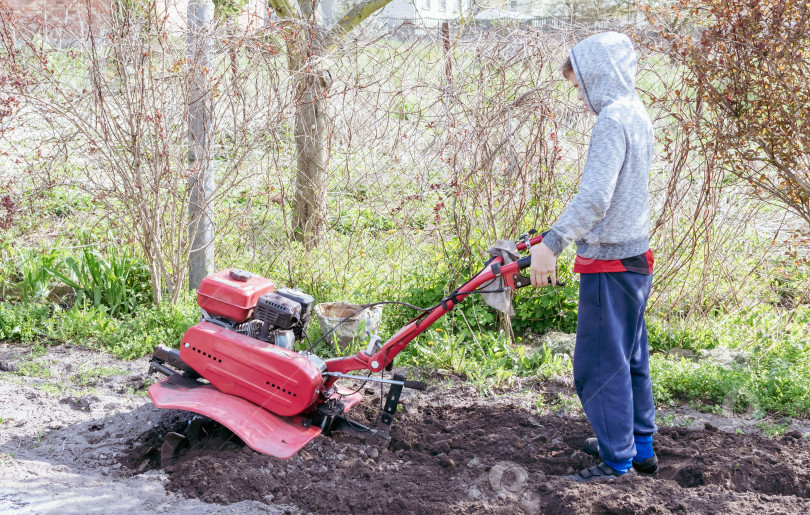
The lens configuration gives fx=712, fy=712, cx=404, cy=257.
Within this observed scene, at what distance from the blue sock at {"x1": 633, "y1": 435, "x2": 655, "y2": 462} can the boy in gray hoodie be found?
0.04 ft

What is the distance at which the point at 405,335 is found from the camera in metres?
3.50

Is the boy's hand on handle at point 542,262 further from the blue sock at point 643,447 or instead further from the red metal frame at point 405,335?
the blue sock at point 643,447

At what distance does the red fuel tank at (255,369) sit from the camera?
3500mm

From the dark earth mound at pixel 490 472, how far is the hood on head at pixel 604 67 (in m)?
1.67

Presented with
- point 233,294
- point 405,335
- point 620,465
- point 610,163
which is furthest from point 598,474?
point 233,294

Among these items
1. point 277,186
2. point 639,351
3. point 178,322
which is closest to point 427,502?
point 639,351

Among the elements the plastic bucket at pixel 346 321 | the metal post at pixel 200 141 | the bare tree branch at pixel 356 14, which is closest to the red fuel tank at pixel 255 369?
the plastic bucket at pixel 346 321

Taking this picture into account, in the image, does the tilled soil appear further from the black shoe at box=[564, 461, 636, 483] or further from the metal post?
the metal post

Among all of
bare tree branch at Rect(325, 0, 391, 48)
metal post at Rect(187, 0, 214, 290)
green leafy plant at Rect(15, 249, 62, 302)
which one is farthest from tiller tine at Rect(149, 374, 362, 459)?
bare tree branch at Rect(325, 0, 391, 48)

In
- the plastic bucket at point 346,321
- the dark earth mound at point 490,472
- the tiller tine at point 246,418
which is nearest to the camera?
the dark earth mound at point 490,472

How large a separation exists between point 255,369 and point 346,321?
4.40ft

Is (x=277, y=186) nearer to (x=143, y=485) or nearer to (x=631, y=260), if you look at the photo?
(x=143, y=485)

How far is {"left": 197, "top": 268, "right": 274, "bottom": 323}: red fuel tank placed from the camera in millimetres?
3730

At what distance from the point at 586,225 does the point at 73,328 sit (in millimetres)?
3856
